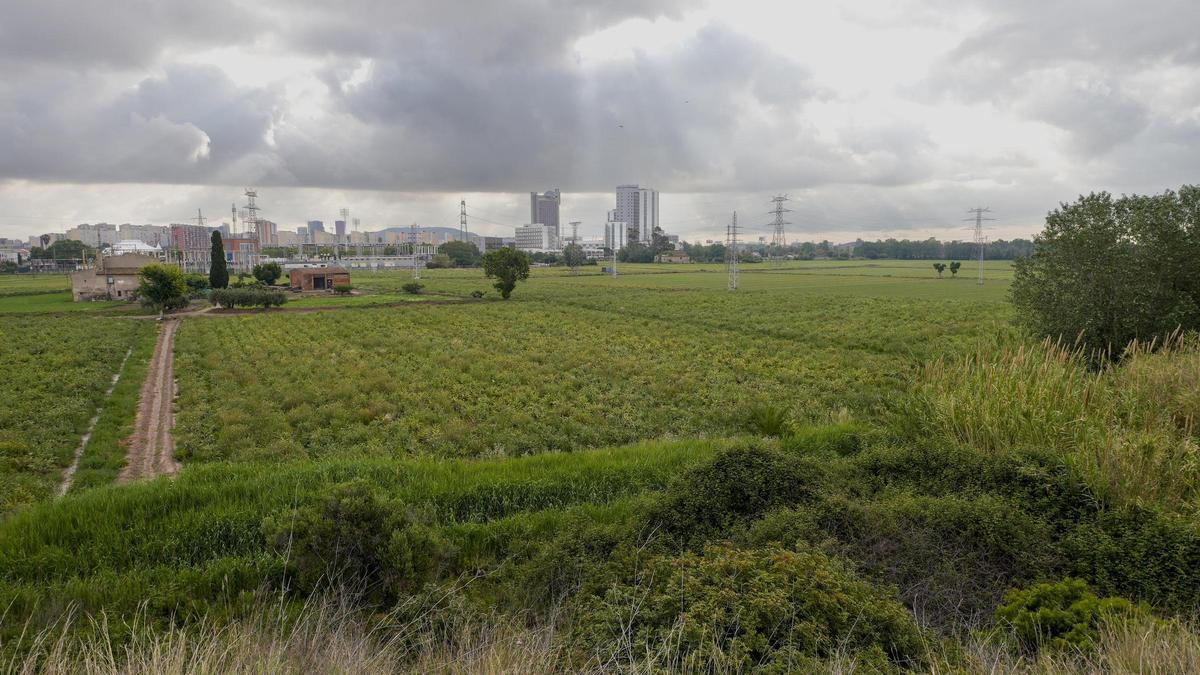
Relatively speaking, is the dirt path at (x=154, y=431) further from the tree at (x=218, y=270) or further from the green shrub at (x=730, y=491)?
the tree at (x=218, y=270)

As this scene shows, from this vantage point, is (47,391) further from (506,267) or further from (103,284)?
(103,284)

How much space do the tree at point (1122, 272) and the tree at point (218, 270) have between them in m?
65.5

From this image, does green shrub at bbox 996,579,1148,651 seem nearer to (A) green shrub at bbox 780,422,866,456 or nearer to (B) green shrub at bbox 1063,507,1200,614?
(B) green shrub at bbox 1063,507,1200,614

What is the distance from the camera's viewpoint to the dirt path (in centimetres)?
1173

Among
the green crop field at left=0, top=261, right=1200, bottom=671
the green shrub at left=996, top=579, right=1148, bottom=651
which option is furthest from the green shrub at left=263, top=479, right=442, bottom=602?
the green shrub at left=996, top=579, right=1148, bottom=651

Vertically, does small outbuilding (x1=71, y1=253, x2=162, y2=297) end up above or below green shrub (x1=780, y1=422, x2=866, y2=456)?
above

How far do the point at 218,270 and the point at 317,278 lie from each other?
8.85 metres

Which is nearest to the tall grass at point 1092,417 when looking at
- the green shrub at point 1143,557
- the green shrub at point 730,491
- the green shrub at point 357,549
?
the green shrub at point 1143,557

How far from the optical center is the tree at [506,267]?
55.3 m

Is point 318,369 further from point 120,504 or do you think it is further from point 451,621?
point 451,621

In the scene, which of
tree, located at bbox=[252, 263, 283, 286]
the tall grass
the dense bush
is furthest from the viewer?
tree, located at bbox=[252, 263, 283, 286]

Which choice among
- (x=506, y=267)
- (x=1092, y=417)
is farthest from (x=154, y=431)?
(x=506, y=267)

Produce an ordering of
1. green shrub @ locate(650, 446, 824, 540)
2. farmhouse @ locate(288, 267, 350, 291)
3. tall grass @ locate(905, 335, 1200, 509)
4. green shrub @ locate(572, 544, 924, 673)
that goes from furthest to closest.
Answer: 1. farmhouse @ locate(288, 267, 350, 291)
2. tall grass @ locate(905, 335, 1200, 509)
3. green shrub @ locate(650, 446, 824, 540)
4. green shrub @ locate(572, 544, 924, 673)

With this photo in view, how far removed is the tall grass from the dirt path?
1323 centimetres
